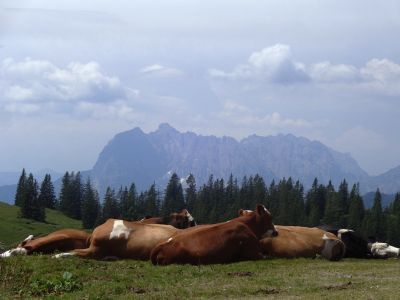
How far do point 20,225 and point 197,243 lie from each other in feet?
532

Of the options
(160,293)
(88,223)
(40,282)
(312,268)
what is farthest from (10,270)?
(88,223)

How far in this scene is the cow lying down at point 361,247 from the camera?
23.0m

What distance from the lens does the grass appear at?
12953 mm

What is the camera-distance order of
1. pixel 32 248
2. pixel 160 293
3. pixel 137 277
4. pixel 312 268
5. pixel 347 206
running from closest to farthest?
pixel 160 293
pixel 137 277
pixel 312 268
pixel 32 248
pixel 347 206

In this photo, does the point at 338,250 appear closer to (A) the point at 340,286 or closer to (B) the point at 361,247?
(B) the point at 361,247

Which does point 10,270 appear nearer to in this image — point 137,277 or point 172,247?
point 137,277

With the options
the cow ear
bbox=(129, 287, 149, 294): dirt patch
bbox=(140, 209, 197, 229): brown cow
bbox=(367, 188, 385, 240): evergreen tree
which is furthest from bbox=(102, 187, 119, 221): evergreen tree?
bbox=(129, 287, 149, 294): dirt patch

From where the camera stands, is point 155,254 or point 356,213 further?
point 356,213

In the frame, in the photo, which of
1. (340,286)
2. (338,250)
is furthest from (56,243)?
(340,286)

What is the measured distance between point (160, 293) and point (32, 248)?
354 inches

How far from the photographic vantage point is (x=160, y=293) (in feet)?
43.0

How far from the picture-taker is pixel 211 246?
61.1ft

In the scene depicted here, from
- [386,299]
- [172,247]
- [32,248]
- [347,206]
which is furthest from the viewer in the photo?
[347,206]

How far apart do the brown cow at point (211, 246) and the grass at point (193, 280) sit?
0.69 metres
